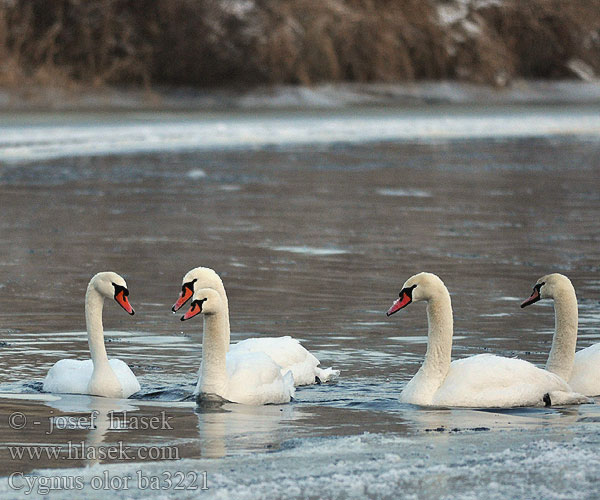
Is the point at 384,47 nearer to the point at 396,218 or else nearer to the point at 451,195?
the point at 451,195

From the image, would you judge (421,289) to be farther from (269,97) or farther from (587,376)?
(269,97)

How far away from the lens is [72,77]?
35000 mm

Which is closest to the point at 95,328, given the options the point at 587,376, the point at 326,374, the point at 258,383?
the point at 258,383

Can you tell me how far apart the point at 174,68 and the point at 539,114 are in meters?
8.24

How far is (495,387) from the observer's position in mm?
7547

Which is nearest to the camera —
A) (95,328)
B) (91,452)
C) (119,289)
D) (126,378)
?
(91,452)

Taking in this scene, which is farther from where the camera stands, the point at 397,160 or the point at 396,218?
the point at 397,160

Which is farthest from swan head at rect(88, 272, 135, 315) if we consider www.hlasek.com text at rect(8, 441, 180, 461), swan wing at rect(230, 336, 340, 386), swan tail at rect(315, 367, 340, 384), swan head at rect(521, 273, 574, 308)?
swan head at rect(521, 273, 574, 308)

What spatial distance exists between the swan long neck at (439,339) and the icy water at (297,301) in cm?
24

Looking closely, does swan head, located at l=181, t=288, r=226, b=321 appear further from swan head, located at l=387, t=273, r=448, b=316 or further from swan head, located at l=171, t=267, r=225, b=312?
swan head, located at l=387, t=273, r=448, b=316

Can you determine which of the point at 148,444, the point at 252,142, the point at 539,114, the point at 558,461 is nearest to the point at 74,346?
the point at 148,444

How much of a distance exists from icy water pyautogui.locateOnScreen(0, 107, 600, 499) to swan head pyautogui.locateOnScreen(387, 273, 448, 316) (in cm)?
43

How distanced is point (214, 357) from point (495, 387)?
1347 mm

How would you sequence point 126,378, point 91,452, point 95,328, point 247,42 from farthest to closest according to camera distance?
point 247,42
point 95,328
point 126,378
point 91,452
